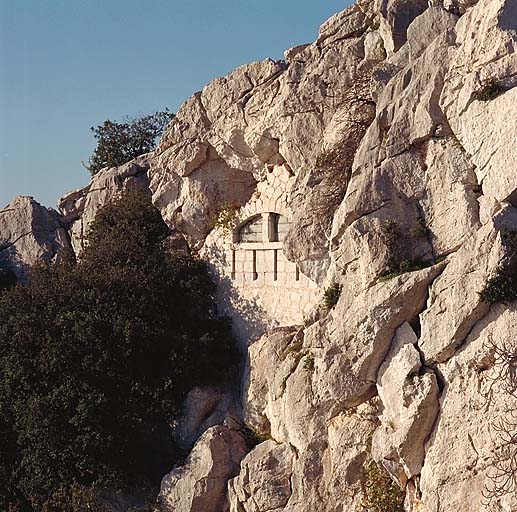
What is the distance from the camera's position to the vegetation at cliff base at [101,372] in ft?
67.7

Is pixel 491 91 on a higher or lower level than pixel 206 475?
higher

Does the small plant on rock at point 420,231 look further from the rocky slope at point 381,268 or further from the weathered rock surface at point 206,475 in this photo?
the weathered rock surface at point 206,475

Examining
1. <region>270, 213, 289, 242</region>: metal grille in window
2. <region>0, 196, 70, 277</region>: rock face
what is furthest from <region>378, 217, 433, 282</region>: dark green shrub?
<region>0, 196, 70, 277</region>: rock face

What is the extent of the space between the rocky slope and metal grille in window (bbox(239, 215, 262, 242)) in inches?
16.7

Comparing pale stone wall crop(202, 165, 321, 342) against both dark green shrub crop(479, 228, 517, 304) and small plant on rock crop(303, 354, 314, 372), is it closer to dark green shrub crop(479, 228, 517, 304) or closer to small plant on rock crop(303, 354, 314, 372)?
small plant on rock crop(303, 354, 314, 372)

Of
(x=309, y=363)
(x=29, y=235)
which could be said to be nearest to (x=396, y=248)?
(x=309, y=363)

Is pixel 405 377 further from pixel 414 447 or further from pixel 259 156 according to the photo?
pixel 259 156

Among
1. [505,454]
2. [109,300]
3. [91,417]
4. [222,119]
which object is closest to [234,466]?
[91,417]

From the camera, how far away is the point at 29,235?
2825 cm

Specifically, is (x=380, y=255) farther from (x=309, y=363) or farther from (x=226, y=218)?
(x=226, y=218)

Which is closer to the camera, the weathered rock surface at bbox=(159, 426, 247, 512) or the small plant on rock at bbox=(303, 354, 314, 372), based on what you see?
the small plant on rock at bbox=(303, 354, 314, 372)

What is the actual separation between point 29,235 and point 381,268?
14883 mm

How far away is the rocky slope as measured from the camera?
15.2m

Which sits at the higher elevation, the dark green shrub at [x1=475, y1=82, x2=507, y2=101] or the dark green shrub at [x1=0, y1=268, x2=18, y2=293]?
the dark green shrub at [x1=475, y1=82, x2=507, y2=101]
